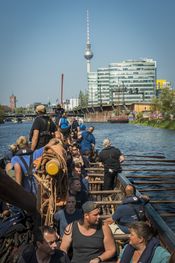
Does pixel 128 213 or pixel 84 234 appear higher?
pixel 84 234

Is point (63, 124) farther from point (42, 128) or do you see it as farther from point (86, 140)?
point (42, 128)

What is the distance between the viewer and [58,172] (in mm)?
5242

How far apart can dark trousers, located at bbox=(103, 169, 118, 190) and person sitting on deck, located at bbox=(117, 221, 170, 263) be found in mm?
7029

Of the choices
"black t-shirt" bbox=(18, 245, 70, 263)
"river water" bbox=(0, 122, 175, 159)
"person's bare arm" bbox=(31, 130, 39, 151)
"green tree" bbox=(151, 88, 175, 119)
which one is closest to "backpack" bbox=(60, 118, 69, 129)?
"person's bare arm" bbox=(31, 130, 39, 151)

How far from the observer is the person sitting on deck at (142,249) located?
15.8 feet

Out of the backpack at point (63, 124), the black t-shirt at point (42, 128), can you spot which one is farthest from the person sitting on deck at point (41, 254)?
the backpack at point (63, 124)

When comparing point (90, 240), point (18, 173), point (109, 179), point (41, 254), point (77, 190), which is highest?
point (18, 173)

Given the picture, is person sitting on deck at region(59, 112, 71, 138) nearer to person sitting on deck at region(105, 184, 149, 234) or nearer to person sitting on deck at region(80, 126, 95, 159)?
person sitting on deck at region(80, 126, 95, 159)

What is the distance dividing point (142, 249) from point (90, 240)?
797mm

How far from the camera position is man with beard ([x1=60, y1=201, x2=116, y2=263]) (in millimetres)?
5484

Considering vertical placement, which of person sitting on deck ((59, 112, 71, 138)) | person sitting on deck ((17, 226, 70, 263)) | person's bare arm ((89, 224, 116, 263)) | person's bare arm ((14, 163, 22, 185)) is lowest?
person's bare arm ((89, 224, 116, 263))

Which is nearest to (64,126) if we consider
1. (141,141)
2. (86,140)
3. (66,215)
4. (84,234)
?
(86,140)

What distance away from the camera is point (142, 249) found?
4.96 meters

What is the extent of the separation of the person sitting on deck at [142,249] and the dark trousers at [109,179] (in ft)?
23.1
